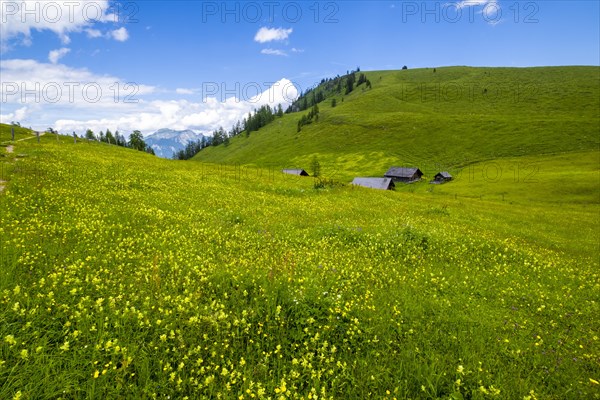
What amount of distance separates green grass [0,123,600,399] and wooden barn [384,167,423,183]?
116 metres

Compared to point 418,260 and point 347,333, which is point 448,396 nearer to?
point 347,333

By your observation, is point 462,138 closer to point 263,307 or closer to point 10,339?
point 263,307

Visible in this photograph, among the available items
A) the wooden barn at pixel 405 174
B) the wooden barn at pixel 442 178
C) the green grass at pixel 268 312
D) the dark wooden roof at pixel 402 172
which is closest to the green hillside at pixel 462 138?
the wooden barn at pixel 405 174

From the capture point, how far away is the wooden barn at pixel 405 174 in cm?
12412

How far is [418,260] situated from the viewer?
1115cm

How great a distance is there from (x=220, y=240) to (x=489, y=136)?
178703mm

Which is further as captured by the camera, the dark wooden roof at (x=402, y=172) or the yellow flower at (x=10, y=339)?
the dark wooden roof at (x=402, y=172)

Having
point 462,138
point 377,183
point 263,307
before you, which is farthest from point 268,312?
point 462,138

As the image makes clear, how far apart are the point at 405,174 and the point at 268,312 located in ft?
417

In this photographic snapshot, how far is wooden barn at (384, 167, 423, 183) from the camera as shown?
407ft

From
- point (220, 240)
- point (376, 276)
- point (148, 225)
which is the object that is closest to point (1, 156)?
point (148, 225)

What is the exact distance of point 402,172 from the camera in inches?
4978

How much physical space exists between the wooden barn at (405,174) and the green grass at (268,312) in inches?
4570

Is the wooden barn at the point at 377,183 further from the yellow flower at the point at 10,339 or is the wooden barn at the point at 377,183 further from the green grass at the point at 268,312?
the yellow flower at the point at 10,339
